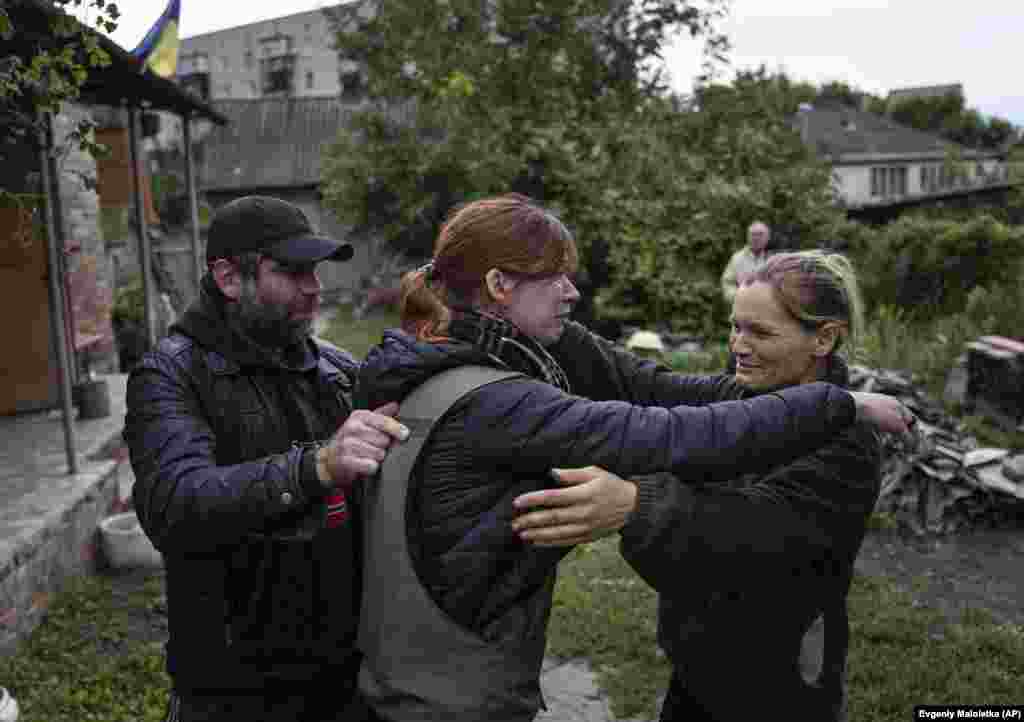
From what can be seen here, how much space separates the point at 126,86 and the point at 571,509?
22.4 feet

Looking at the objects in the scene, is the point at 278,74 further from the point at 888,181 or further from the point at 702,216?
the point at 888,181

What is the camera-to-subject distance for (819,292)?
7.17 feet

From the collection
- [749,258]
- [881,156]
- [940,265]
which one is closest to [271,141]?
[749,258]

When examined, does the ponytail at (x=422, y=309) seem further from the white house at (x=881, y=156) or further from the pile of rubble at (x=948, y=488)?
the white house at (x=881, y=156)

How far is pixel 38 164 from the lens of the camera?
18.9ft

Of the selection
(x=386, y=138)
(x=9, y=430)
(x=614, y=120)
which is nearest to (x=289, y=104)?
(x=386, y=138)

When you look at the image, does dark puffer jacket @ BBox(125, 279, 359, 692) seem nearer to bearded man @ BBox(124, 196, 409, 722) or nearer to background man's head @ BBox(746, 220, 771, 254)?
bearded man @ BBox(124, 196, 409, 722)

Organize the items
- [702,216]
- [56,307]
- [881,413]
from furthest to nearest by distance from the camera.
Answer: [702,216]
[56,307]
[881,413]

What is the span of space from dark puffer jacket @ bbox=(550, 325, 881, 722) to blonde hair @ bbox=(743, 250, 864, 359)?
133 mm

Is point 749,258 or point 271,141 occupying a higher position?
point 271,141

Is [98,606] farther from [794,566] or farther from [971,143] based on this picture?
[971,143]

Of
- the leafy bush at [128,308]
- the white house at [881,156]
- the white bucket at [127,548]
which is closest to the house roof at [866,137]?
the white house at [881,156]

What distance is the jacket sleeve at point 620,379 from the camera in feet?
7.83

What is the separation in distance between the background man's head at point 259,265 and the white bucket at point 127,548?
4.02 m
